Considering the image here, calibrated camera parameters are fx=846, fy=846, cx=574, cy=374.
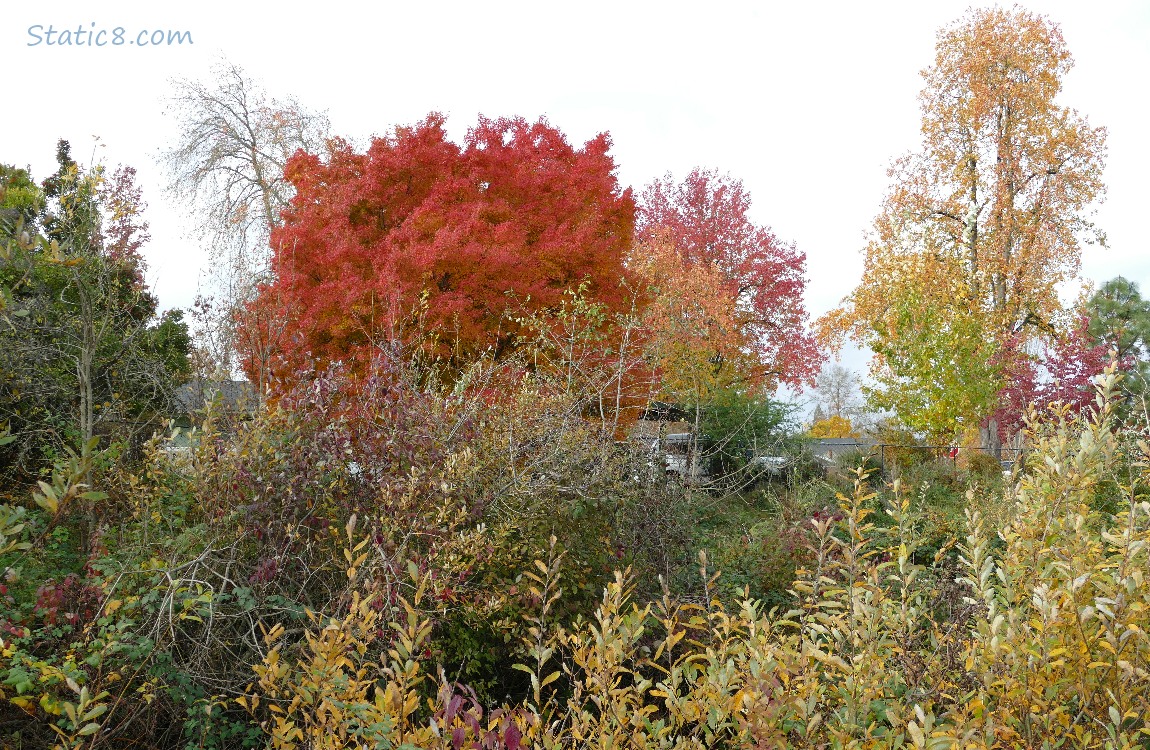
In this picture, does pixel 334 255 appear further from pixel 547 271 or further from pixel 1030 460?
pixel 1030 460

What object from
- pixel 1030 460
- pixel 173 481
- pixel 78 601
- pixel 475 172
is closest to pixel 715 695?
pixel 78 601

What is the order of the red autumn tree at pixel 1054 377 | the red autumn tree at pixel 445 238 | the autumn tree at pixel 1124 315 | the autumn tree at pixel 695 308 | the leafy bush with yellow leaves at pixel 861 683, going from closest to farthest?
1. the leafy bush with yellow leaves at pixel 861 683
2. the red autumn tree at pixel 445 238
3. the red autumn tree at pixel 1054 377
4. the autumn tree at pixel 695 308
5. the autumn tree at pixel 1124 315

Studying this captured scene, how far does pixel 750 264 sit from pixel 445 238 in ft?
59.8

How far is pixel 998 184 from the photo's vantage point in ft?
67.2

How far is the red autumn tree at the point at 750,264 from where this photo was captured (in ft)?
91.2

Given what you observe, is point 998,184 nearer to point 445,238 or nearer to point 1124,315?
point 1124,315

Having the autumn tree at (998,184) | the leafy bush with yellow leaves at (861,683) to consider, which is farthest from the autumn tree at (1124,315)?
the leafy bush with yellow leaves at (861,683)

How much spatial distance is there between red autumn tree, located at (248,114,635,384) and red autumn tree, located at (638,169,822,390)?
13659 millimetres

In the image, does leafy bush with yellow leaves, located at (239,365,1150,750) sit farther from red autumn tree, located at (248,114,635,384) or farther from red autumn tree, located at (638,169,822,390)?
red autumn tree, located at (638,169,822,390)

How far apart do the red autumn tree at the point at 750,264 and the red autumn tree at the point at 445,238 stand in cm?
1366

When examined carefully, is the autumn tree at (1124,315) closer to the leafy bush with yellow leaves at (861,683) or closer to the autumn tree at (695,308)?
the autumn tree at (695,308)

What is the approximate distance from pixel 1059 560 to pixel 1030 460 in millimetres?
2458

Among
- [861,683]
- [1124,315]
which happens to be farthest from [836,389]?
[861,683]

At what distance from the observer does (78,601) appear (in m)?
4.09
